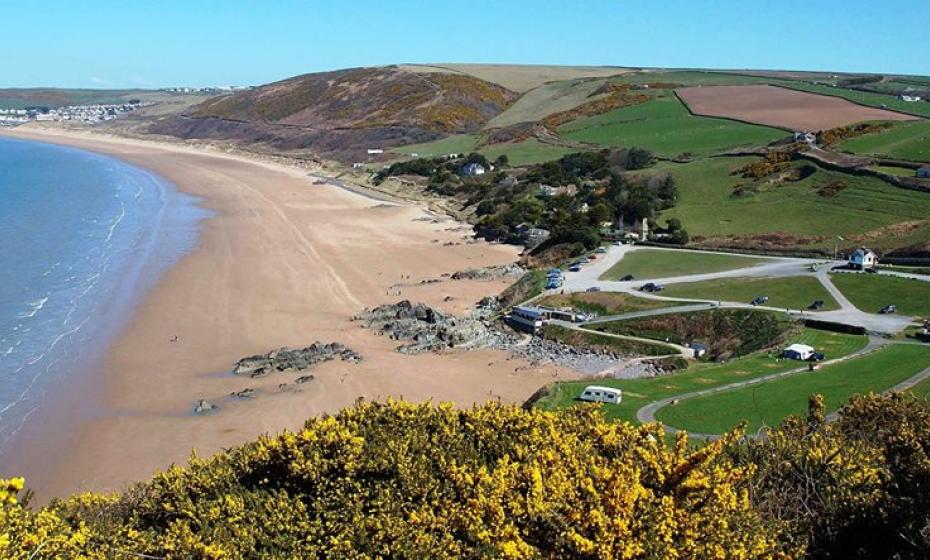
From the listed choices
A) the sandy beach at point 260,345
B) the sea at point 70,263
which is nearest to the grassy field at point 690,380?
the sandy beach at point 260,345

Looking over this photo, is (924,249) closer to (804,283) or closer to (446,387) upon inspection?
(804,283)

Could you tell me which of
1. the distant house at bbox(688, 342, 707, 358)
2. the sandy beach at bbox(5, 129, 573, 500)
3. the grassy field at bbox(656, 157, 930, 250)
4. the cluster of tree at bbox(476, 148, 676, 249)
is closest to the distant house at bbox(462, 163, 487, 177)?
the cluster of tree at bbox(476, 148, 676, 249)

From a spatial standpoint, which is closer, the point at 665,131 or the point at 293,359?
the point at 293,359

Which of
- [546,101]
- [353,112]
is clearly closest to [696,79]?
[546,101]

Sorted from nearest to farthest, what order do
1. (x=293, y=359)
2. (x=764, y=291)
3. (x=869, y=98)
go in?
(x=293, y=359), (x=764, y=291), (x=869, y=98)

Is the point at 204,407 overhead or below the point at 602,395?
below

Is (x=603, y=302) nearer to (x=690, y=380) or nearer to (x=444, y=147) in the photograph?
(x=690, y=380)

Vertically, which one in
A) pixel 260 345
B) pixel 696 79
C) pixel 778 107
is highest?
pixel 696 79
